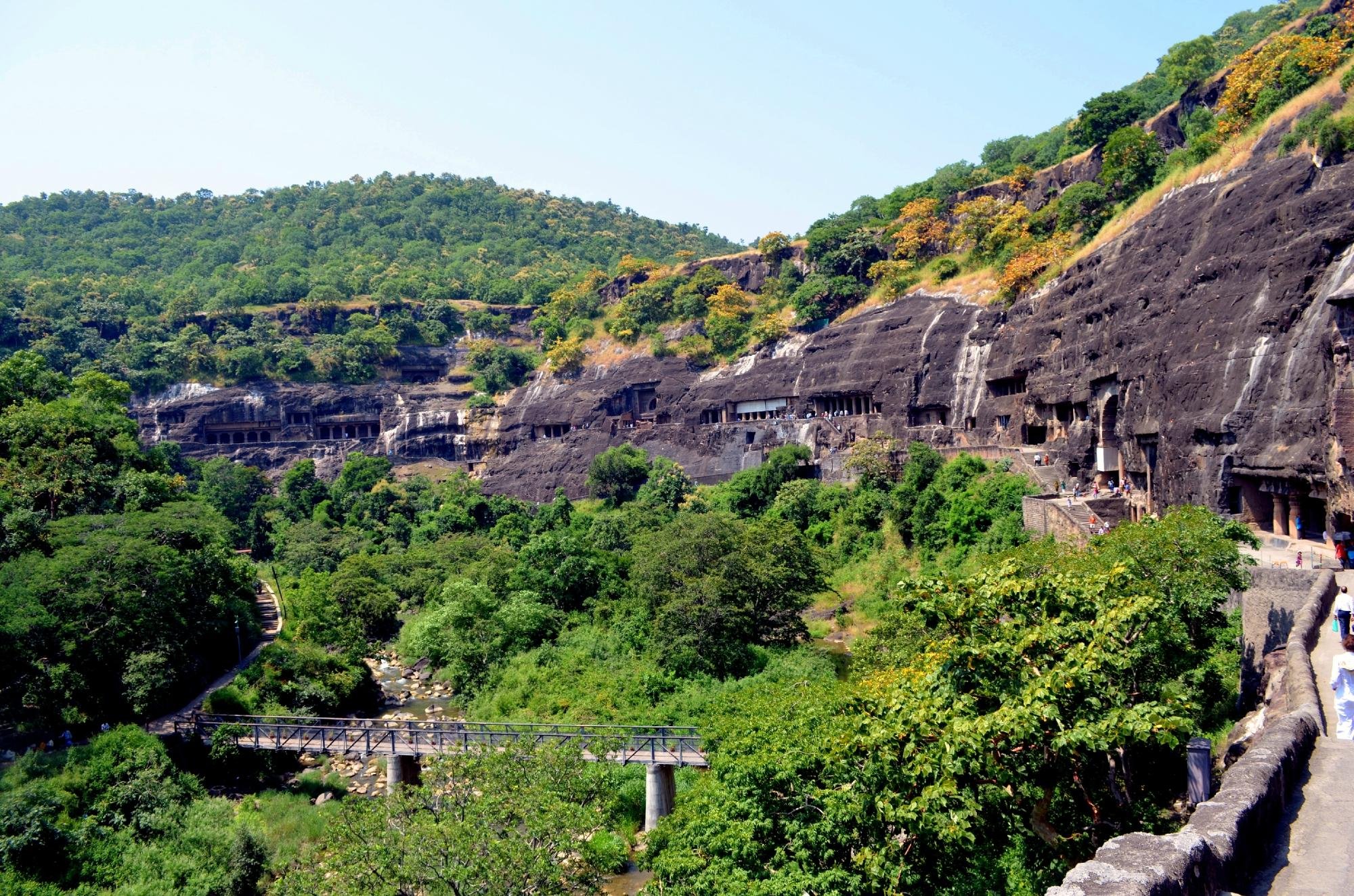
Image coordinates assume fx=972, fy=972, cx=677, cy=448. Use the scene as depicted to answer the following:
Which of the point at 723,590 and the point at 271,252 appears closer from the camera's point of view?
the point at 723,590

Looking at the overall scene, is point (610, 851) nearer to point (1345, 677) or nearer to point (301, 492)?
point (1345, 677)

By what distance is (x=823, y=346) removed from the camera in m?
53.0

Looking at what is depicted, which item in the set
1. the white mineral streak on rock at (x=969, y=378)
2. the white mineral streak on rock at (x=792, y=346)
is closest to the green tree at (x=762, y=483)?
the white mineral streak on rock at (x=792, y=346)

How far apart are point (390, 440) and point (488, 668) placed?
3813cm

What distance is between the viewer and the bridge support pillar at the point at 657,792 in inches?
869

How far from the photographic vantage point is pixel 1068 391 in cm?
3566

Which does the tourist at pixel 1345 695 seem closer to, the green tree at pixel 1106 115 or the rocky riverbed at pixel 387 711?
the rocky riverbed at pixel 387 711

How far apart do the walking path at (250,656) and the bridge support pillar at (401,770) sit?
22.1 ft

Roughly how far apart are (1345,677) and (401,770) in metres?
20.7

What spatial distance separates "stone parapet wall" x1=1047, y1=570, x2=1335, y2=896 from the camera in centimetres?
623

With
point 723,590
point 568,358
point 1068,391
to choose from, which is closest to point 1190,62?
point 1068,391

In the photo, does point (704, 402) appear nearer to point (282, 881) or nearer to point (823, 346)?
point (823, 346)

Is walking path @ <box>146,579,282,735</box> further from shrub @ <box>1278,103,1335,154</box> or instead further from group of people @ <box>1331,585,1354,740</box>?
shrub @ <box>1278,103,1335,154</box>


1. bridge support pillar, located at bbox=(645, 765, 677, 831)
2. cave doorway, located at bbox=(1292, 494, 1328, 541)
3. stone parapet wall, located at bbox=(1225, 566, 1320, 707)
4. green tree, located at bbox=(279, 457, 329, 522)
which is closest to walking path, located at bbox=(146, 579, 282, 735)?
green tree, located at bbox=(279, 457, 329, 522)
